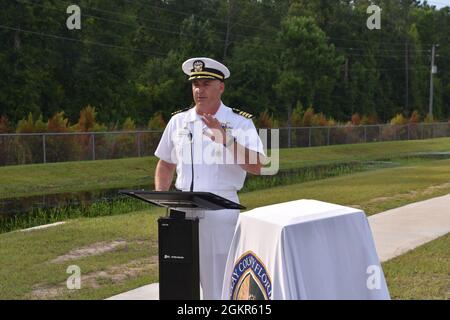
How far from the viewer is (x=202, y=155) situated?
178 inches

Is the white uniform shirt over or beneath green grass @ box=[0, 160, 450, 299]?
over

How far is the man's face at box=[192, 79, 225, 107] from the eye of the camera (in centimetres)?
448

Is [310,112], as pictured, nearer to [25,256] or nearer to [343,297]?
[25,256]

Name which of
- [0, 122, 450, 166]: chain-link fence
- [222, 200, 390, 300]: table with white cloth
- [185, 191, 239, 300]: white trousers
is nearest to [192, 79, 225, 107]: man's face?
[185, 191, 239, 300]: white trousers

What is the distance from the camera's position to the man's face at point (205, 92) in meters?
4.48

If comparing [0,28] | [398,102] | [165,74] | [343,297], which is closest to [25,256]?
[343,297]

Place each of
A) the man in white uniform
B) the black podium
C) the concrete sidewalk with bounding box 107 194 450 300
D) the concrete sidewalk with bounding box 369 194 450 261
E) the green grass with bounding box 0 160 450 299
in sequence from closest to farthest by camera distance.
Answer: the black podium < the man in white uniform < the green grass with bounding box 0 160 450 299 < the concrete sidewalk with bounding box 107 194 450 300 < the concrete sidewalk with bounding box 369 194 450 261

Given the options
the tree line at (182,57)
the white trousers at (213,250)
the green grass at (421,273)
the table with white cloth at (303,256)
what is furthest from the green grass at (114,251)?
the tree line at (182,57)

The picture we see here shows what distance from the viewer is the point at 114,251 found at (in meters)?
9.45

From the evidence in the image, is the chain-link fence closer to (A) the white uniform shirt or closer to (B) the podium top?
(A) the white uniform shirt

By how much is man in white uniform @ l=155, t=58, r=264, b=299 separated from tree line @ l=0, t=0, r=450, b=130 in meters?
27.3

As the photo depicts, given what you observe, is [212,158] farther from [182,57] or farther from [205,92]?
[182,57]

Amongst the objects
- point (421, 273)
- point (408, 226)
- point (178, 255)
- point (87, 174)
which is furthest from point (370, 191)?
point (178, 255)

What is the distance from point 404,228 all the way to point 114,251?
4669 mm
